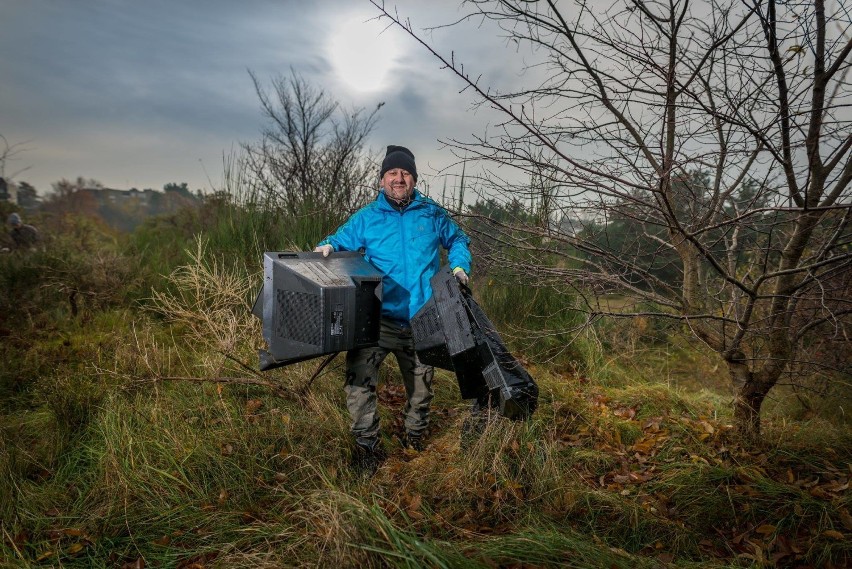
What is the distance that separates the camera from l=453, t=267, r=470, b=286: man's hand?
3020 mm

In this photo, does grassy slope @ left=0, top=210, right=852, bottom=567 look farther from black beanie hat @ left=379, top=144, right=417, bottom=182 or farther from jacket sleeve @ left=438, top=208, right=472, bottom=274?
black beanie hat @ left=379, top=144, right=417, bottom=182

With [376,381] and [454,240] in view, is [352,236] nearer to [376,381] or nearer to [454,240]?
[454,240]

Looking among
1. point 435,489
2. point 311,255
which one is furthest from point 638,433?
point 311,255

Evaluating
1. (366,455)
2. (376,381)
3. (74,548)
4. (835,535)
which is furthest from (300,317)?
(835,535)

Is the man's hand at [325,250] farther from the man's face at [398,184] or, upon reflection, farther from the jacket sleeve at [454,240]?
the jacket sleeve at [454,240]

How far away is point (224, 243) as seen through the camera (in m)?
6.56

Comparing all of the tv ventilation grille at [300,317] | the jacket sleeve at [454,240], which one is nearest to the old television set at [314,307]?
the tv ventilation grille at [300,317]

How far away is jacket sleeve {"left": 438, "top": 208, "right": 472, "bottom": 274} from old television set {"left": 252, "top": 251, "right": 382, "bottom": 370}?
55 cm

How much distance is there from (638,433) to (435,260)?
77.3 inches

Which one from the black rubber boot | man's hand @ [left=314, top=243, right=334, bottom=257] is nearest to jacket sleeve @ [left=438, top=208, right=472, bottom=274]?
man's hand @ [left=314, top=243, right=334, bottom=257]

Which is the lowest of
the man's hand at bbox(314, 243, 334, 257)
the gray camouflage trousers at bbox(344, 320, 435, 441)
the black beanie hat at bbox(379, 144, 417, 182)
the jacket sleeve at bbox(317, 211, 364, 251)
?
the gray camouflage trousers at bbox(344, 320, 435, 441)

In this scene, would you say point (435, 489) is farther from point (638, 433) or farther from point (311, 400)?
point (638, 433)

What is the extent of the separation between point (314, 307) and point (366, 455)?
1131 mm

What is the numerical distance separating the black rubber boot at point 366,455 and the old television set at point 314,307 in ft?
2.37
